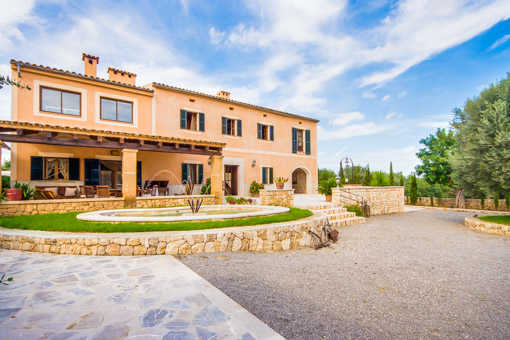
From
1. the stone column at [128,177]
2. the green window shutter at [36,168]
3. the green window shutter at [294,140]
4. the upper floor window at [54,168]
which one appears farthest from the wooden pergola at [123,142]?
the green window shutter at [294,140]

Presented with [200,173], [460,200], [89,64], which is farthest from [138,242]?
[460,200]

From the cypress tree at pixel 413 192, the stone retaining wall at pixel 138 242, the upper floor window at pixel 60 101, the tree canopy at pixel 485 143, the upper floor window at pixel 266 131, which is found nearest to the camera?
the stone retaining wall at pixel 138 242

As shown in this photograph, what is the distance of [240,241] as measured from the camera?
5.79 m

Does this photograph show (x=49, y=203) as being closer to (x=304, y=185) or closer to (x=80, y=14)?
(x=80, y=14)

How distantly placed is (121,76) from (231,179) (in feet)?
26.2

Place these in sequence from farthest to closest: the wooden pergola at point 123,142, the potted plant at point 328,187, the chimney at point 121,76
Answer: the potted plant at point 328,187 → the chimney at point 121,76 → the wooden pergola at point 123,142

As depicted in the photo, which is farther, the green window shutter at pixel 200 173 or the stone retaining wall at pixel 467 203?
the stone retaining wall at pixel 467 203

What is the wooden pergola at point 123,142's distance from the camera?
762 centimetres

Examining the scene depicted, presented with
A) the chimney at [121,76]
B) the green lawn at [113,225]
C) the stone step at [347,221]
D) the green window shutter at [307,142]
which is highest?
the chimney at [121,76]

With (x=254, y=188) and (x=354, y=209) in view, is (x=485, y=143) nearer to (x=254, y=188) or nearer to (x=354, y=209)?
(x=354, y=209)

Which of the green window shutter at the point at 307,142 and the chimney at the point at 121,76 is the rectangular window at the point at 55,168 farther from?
the green window shutter at the point at 307,142

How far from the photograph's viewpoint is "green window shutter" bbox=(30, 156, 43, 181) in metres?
9.49

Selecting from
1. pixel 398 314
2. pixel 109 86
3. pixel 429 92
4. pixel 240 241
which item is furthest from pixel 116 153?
pixel 429 92

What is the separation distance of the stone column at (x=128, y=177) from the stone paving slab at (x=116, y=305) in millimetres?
4831
